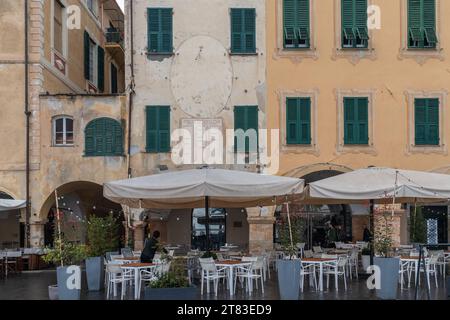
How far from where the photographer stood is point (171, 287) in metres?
12.4

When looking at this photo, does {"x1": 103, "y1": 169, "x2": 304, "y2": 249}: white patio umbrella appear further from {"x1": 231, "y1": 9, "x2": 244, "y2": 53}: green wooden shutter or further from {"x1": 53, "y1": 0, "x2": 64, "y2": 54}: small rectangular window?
{"x1": 53, "y1": 0, "x2": 64, "y2": 54}: small rectangular window

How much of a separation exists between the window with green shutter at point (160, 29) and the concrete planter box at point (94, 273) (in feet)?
31.1

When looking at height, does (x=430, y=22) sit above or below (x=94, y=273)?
above

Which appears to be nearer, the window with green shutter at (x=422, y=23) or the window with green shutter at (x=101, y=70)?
the window with green shutter at (x=422, y=23)

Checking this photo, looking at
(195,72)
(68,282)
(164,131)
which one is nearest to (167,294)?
(68,282)

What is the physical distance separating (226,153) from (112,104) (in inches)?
158

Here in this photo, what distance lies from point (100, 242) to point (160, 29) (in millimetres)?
8687

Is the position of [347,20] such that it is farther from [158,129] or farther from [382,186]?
[382,186]

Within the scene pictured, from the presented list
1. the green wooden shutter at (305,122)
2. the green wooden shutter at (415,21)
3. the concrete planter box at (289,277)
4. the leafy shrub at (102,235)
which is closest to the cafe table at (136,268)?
the concrete planter box at (289,277)

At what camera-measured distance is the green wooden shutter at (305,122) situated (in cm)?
2336

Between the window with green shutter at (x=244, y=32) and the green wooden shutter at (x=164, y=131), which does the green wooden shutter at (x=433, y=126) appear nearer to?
the window with green shutter at (x=244, y=32)

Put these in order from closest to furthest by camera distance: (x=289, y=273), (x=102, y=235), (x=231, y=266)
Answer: (x=289, y=273), (x=231, y=266), (x=102, y=235)

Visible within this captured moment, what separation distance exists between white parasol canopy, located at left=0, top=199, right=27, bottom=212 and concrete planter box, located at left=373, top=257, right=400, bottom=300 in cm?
1165
